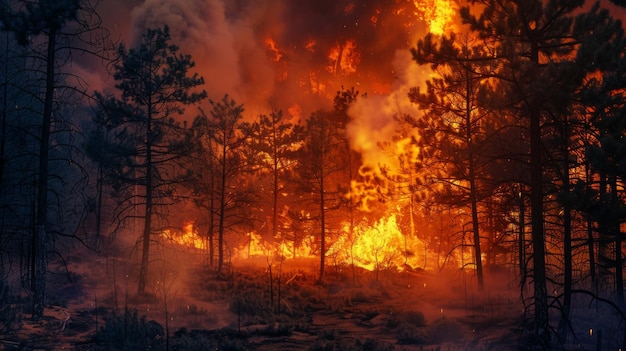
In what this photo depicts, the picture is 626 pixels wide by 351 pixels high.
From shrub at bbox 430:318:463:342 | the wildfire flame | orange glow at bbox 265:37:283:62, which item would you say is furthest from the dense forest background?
orange glow at bbox 265:37:283:62

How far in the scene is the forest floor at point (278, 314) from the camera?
528 inches

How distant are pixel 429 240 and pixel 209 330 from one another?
1288 inches

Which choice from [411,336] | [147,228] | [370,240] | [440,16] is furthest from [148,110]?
[440,16]

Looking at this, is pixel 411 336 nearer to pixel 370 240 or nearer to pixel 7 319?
pixel 7 319

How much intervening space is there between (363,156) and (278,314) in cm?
1918

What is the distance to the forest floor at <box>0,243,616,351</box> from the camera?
1341cm

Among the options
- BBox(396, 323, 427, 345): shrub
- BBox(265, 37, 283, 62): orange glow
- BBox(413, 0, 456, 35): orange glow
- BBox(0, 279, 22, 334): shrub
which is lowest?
BBox(396, 323, 427, 345): shrub

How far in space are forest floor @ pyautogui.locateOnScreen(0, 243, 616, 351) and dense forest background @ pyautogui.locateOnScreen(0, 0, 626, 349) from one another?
110 cm

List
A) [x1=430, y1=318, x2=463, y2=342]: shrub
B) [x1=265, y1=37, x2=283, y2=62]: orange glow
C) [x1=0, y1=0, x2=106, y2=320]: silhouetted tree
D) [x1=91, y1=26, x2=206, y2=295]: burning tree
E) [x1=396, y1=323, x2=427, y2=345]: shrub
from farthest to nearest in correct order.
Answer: [x1=265, y1=37, x2=283, y2=62]: orange glow, [x1=91, y1=26, x2=206, y2=295]: burning tree, [x1=430, y1=318, x2=463, y2=342]: shrub, [x1=396, y1=323, x2=427, y2=345]: shrub, [x1=0, y1=0, x2=106, y2=320]: silhouetted tree

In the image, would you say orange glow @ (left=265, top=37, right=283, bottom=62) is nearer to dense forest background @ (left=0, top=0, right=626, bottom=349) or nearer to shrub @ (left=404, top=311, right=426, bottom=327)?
dense forest background @ (left=0, top=0, right=626, bottom=349)

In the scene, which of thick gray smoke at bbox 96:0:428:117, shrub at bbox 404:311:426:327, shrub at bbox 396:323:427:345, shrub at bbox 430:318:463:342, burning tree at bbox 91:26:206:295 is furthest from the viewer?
thick gray smoke at bbox 96:0:428:117

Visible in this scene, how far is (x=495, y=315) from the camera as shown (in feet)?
58.1

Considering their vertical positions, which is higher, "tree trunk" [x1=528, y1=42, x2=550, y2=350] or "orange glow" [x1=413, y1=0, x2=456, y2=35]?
"orange glow" [x1=413, y1=0, x2=456, y2=35]

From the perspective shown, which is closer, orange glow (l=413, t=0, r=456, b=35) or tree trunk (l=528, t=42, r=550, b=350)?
tree trunk (l=528, t=42, r=550, b=350)
